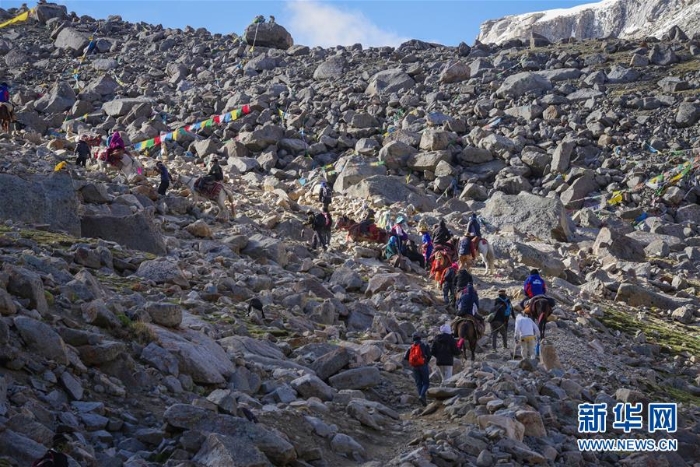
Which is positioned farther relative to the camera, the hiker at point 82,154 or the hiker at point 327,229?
the hiker at point 82,154

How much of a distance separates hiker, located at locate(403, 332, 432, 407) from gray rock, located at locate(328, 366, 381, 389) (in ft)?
1.94

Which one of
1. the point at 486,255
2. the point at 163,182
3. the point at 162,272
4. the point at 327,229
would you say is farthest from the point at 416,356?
the point at 163,182

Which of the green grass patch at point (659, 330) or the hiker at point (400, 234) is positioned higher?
the hiker at point (400, 234)

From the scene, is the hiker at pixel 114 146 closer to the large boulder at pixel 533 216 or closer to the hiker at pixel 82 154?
the hiker at pixel 82 154

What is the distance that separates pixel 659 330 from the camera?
2027 cm

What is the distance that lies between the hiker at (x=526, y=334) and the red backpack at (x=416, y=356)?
10.5 ft

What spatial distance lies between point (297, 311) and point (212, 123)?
22866mm

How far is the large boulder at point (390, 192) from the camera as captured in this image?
28.7m

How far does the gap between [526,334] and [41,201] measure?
31.4ft

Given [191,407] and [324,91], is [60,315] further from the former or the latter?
[324,91]

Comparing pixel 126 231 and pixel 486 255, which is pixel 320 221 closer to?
pixel 486 255

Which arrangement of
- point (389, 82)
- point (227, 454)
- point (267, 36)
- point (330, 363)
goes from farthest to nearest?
1. point (267, 36)
2. point (389, 82)
3. point (330, 363)
4. point (227, 454)

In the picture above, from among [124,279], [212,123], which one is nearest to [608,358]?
[124,279]

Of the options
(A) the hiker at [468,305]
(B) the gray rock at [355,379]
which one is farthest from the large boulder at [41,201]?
(A) the hiker at [468,305]
